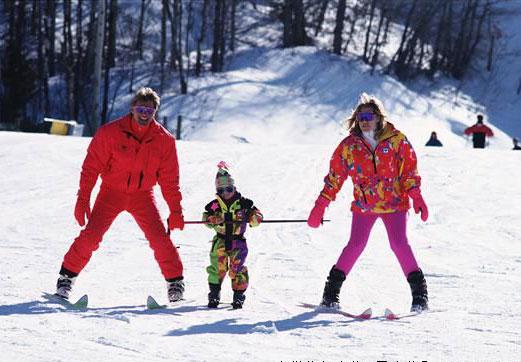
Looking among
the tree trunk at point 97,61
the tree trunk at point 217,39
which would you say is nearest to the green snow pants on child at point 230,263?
the tree trunk at point 97,61

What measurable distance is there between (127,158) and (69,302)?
108cm

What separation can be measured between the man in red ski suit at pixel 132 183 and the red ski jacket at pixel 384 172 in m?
1.32

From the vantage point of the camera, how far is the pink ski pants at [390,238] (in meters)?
5.95

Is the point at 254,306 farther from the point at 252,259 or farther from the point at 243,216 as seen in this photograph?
the point at 252,259

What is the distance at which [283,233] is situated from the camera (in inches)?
394

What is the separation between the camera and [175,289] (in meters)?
6.14

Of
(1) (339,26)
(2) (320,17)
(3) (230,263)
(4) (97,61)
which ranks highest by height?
(2) (320,17)

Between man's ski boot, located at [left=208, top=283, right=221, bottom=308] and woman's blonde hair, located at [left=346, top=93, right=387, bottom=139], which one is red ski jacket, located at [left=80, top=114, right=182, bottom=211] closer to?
man's ski boot, located at [left=208, top=283, right=221, bottom=308]

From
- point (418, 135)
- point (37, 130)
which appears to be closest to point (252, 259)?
point (37, 130)

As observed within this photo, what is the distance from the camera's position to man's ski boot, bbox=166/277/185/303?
612 centimetres

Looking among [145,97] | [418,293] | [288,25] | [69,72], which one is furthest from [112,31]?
[418,293]

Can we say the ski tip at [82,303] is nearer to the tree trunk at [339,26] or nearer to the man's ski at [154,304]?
the man's ski at [154,304]

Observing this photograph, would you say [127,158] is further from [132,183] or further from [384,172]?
[384,172]

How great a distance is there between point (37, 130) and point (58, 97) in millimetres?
14775
